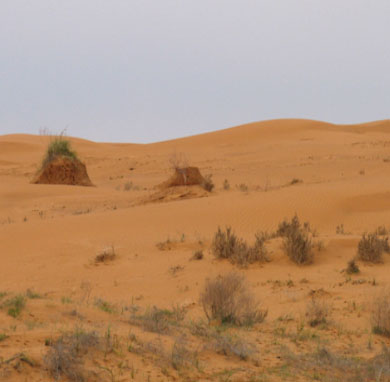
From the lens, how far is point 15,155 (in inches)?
2211

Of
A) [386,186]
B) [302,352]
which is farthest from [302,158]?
[302,352]

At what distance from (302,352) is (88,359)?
215cm

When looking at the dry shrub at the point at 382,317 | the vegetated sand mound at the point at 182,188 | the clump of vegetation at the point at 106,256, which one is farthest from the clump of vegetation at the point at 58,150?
the dry shrub at the point at 382,317

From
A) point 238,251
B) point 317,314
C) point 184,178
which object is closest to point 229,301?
point 317,314

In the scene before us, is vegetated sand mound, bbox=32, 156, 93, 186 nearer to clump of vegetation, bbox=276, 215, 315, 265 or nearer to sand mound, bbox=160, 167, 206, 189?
sand mound, bbox=160, 167, 206, 189

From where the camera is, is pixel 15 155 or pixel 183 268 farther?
pixel 15 155

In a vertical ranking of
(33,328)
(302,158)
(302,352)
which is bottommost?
(302,352)

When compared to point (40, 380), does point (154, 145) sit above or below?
above

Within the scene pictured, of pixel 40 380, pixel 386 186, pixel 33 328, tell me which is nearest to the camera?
pixel 40 380

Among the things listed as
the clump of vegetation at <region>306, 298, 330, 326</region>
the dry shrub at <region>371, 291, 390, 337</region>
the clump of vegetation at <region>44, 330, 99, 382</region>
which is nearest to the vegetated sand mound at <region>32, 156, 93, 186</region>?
the clump of vegetation at <region>306, 298, 330, 326</region>

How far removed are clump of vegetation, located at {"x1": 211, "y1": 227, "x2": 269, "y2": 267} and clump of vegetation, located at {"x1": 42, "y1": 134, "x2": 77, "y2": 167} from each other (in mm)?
14982

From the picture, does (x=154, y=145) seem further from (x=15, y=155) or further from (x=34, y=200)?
(x=34, y=200)

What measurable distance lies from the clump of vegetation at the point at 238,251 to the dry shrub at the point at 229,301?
339cm

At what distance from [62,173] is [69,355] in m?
20.9
